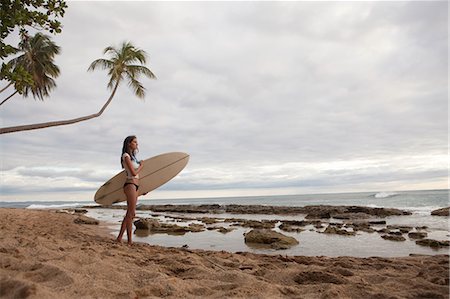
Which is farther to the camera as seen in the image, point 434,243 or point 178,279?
point 434,243

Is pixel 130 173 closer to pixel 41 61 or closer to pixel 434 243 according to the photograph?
pixel 434 243

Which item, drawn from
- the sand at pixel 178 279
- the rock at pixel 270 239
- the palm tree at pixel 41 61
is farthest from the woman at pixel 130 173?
the palm tree at pixel 41 61

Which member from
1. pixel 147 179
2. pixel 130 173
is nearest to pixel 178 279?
pixel 130 173

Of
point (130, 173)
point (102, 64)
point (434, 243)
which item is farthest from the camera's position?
point (102, 64)

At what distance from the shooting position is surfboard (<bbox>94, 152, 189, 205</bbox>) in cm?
785

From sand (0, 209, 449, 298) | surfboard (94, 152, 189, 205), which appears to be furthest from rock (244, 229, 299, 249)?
sand (0, 209, 449, 298)

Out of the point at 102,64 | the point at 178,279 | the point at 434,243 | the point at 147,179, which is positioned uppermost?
the point at 102,64

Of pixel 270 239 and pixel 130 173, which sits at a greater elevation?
pixel 130 173

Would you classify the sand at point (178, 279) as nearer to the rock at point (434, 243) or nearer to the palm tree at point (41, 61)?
the rock at point (434, 243)

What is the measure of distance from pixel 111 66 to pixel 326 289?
12729 mm

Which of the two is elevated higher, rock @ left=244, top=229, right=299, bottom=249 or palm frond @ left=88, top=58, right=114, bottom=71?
palm frond @ left=88, top=58, right=114, bottom=71

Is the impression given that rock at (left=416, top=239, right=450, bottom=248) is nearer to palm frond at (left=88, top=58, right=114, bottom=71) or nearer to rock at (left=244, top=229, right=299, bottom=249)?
rock at (left=244, top=229, right=299, bottom=249)

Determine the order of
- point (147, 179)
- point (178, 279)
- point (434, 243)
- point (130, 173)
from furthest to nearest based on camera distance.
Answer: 1. point (147, 179)
2. point (434, 243)
3. point (130, 173)
4. point (178, 279)

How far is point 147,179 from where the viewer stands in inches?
311
